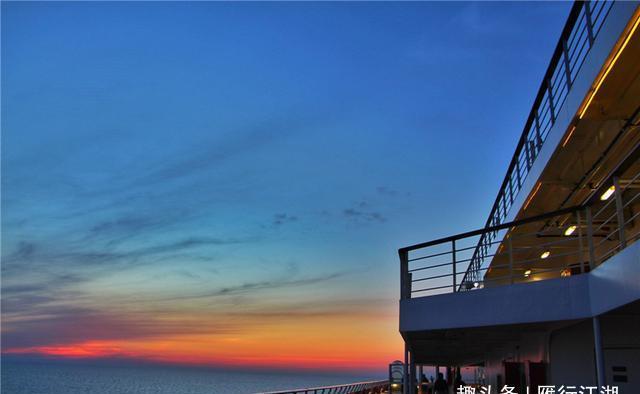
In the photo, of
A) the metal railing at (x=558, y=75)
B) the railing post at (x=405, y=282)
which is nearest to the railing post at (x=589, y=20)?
the metal railing at (x=558, y=75)

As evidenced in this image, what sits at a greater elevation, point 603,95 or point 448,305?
point 603,95

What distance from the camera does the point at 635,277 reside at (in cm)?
608

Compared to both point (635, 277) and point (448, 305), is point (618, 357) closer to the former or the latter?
point (448, 305)

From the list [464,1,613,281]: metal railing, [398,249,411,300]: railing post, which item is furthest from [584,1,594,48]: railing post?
[398,249,411,300]: railing post

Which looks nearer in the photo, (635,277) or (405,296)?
(635,277)

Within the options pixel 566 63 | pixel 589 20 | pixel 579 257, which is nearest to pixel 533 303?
pixel 579 257

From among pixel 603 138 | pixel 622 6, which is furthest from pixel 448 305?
pixel 622 6

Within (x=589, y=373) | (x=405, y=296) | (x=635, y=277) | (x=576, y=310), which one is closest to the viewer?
(x=635, y=277)

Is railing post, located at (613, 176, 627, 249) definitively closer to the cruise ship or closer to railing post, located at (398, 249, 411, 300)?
the cruise ship

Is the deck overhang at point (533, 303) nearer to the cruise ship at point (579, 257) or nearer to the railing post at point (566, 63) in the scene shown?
the cruise ship at point (579, 257)

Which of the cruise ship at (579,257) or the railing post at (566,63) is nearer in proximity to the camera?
the cruise ship at (579,257)

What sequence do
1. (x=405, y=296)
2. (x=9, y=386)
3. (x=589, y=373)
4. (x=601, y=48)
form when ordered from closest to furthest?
(x=601, y=48) → (x=589, y=373) → (x=405, y=296) → (x=9, y=386)

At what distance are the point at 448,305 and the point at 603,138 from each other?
3.48 m

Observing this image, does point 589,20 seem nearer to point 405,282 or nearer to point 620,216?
point 620,216
